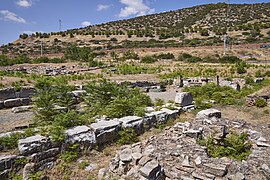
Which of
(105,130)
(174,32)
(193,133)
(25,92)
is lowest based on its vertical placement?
(193,133)

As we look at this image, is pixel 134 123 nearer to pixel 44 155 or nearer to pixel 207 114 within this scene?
pixel 44 155

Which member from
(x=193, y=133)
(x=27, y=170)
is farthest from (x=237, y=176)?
(x=27, y=170)

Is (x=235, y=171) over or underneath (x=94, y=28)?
underneath

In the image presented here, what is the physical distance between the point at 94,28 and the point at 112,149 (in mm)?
75141

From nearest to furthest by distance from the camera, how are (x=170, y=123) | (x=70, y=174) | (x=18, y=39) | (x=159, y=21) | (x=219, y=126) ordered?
(x=70, y=174), (x=219, y=126), (x=170, y=123), (x=18, y=39), (x=159, y=21)

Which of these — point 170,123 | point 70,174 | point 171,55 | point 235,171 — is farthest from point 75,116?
point 171,55

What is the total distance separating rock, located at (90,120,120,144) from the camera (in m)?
6.22

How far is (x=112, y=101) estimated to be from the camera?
8.55 metres

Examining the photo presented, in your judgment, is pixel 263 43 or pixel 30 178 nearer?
pixel 30 178

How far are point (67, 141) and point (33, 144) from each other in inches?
31.2

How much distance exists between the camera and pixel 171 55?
3750 cm

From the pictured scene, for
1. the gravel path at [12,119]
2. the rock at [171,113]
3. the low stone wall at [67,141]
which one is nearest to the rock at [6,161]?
the low stone wall at [67,141]

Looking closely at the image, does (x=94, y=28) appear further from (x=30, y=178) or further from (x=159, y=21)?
(x=30, y=178)

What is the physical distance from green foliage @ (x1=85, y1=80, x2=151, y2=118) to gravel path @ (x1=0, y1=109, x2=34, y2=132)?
2396mm
